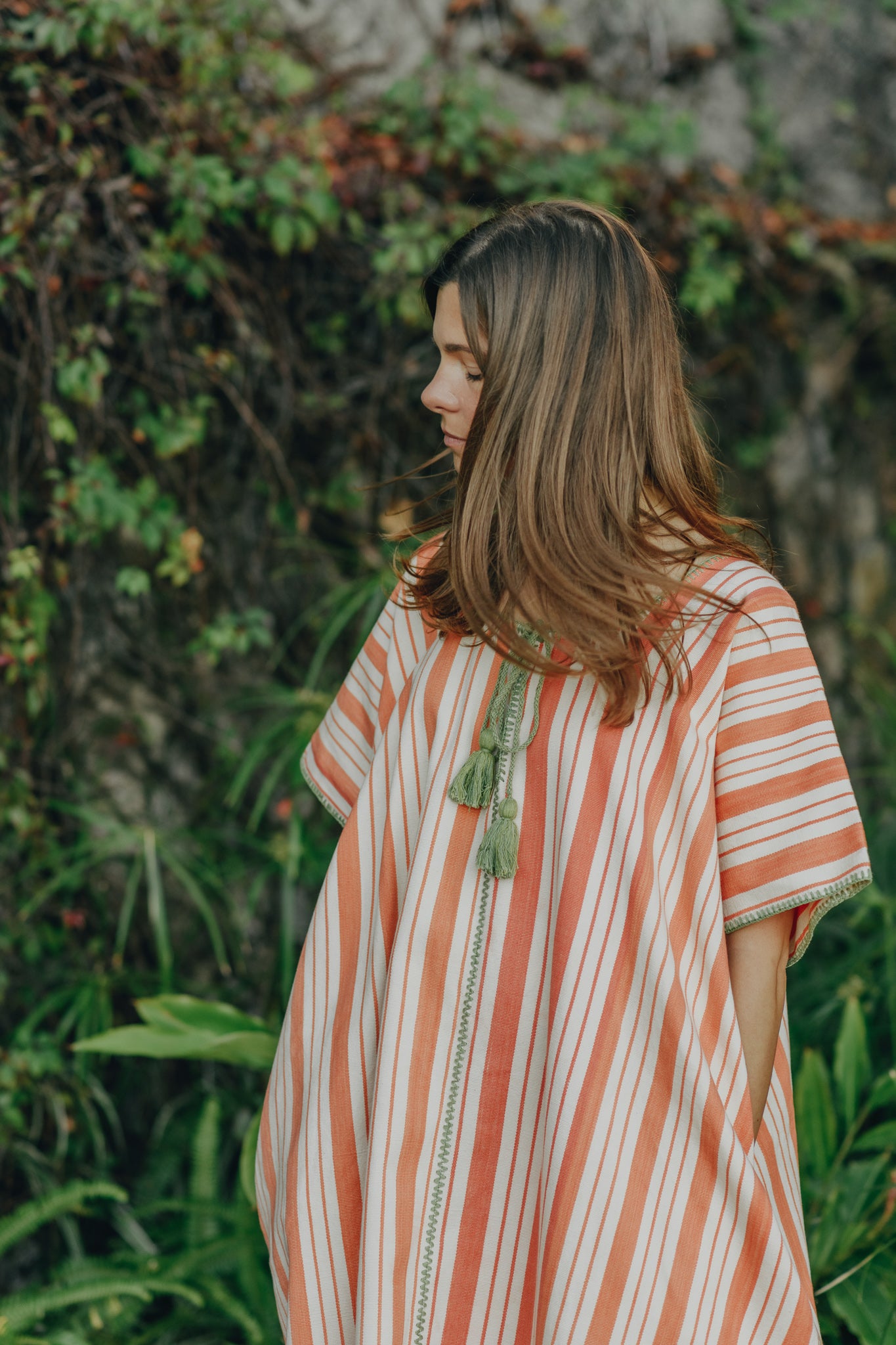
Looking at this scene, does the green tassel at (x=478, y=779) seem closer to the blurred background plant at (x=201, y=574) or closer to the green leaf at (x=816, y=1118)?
the blurred background plant at (x=201, y=574)

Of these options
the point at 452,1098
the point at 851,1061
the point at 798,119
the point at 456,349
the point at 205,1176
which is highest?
the point at 798,119

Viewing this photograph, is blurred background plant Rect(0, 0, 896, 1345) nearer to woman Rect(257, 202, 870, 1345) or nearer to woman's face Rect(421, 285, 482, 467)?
woman Rect(257, 202, 870, 1345)

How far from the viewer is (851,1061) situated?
1873 mm

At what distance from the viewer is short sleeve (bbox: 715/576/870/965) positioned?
3.52 feet

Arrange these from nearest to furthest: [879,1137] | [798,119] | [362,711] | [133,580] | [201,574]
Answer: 1. [362,711]
2. [879,1137]
3. [133,580]
4. [201,574]
5. [798,119]

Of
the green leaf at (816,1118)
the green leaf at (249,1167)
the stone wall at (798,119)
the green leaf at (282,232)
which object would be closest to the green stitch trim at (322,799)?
the green leaf at (249,1167)

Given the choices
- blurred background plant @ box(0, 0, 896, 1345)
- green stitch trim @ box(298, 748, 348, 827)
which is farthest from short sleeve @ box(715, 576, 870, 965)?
blurred background plant @ box(0, 0, 896, 1345)

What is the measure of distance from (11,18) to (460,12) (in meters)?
1.31

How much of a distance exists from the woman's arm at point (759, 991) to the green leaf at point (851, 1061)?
872 millimetres

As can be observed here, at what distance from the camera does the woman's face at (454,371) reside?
115cm

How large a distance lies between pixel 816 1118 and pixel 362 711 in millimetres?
1188

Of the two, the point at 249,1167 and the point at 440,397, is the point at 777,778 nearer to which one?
the point at 440,397

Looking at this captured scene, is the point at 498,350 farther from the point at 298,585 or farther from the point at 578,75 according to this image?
the point at 578,75

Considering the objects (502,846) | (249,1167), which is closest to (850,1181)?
(249,1167)
